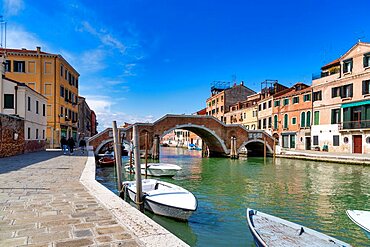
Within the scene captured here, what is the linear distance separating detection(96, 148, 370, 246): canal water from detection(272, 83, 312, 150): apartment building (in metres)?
14.1

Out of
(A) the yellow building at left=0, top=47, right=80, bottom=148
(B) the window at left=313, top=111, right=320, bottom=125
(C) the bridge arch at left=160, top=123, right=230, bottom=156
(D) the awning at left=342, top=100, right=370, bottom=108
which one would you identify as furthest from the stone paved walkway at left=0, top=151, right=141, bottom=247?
(B) the window at left=313, top=111, right=320, bottom=125

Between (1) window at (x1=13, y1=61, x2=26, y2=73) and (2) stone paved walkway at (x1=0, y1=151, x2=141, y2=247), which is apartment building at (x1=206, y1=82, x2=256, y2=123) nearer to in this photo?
(1) window at (x1=13, y1=61, x2=26, y2=73)

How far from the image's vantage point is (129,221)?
13.7 feet

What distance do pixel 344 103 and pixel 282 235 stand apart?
25824 millimetres

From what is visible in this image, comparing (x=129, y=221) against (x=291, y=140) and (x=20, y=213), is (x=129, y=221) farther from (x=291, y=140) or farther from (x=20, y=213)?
(x=291, y=140)

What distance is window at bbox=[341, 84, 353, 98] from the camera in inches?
1035

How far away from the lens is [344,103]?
27.0 m

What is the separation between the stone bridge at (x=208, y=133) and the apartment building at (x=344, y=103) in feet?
20.6

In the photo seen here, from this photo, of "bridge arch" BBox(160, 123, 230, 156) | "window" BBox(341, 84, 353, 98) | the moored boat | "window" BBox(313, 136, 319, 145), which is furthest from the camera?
"bridge arch" BBox(160, 123, 230, 156)

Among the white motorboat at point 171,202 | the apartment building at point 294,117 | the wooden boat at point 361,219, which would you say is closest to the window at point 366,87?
the apartment building at point 294,117

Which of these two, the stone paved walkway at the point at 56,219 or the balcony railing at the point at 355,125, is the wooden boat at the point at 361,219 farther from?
the balcony railing at the point at 355,125

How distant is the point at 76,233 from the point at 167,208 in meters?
4.24

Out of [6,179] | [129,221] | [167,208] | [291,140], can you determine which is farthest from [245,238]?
[291,140]

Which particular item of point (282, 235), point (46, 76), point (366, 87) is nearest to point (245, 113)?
point (366, 87)
